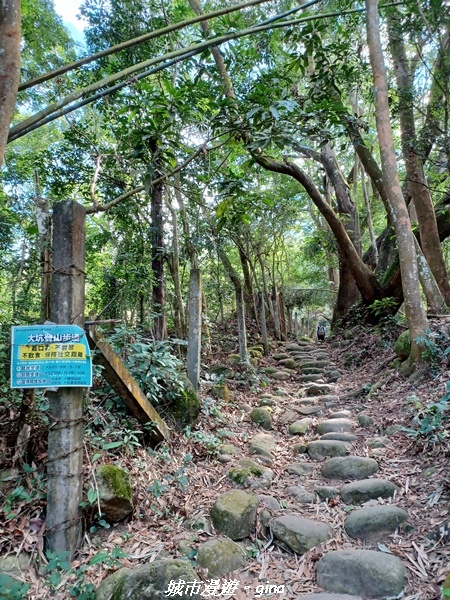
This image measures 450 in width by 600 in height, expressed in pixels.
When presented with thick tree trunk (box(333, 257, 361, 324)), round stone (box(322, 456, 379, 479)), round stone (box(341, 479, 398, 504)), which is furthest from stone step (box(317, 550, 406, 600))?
thick tree trunk (box(333, 257, 361, 324))

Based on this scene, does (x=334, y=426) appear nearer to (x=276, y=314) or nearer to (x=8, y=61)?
(x=8, y=61)

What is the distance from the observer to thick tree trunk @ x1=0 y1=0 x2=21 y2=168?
1.53m

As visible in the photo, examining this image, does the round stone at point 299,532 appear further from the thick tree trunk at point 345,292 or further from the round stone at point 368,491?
the thick tree trunk at point 345,292

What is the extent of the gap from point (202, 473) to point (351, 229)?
10218 millimetres

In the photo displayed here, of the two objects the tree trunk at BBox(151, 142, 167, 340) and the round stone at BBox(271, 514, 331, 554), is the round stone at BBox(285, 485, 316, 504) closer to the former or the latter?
the round stone at BBox(271, 514, 331, 554)

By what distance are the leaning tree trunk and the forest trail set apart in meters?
1.05

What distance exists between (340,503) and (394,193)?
14.0 feet

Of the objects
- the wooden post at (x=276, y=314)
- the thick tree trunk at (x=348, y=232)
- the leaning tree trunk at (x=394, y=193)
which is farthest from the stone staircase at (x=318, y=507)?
the thick tree trunk at (x=348, y=232)

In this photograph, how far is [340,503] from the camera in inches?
110

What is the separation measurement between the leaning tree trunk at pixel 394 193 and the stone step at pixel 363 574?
11.1 feet

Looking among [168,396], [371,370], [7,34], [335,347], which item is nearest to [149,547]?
[168,396]

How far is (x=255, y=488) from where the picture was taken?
3.12 m

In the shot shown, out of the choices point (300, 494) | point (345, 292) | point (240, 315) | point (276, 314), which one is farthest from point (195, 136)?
point (345, 292)

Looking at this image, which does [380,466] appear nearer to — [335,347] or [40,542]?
[40,542]
